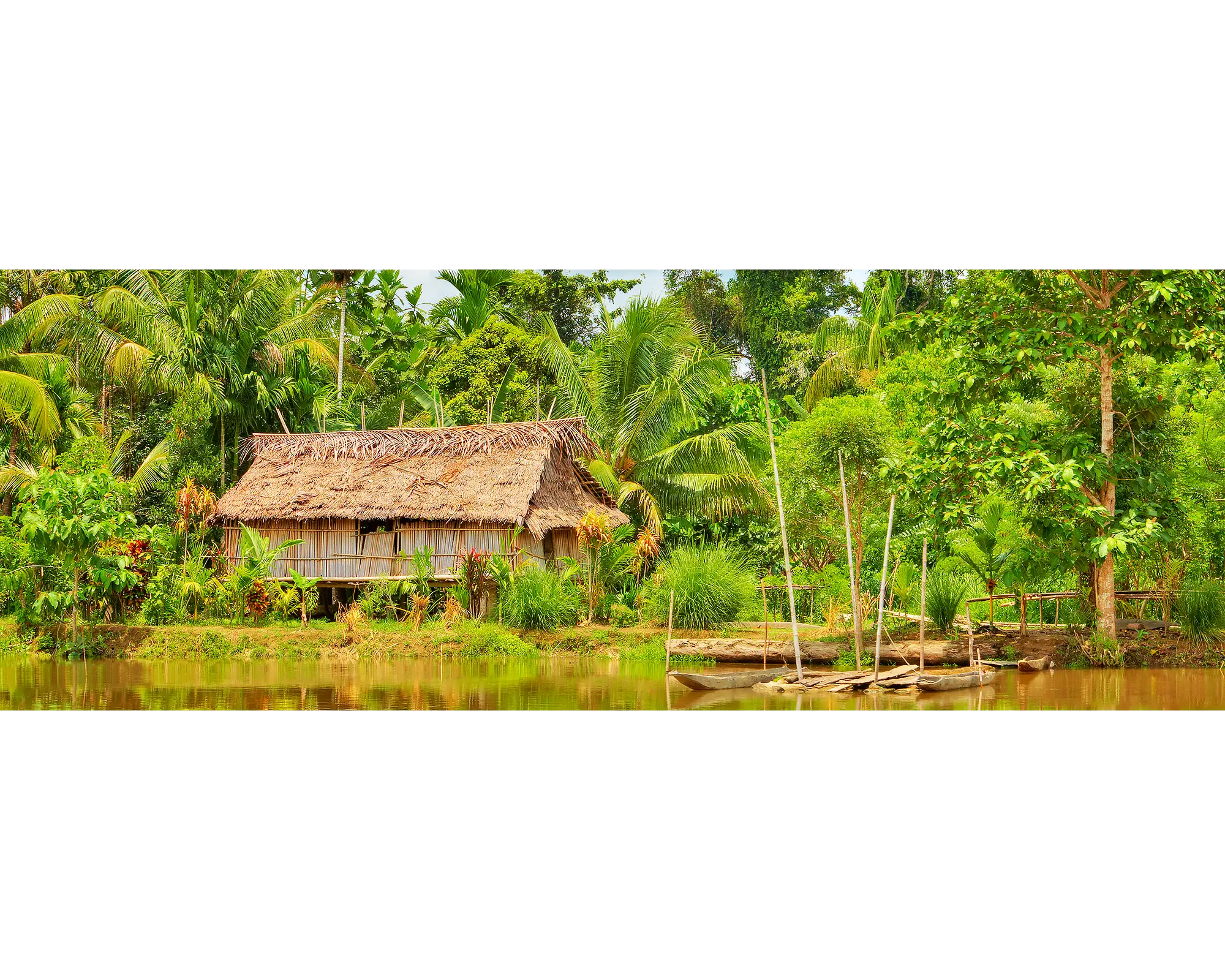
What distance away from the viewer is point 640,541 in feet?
36.7

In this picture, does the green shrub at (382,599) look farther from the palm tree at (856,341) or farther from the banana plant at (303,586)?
the palm tree at (856,341)

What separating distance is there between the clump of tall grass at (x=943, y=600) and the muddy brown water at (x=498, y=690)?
1.14 metres

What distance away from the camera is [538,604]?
10.1 metres

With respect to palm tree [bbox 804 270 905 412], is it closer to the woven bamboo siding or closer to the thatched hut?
the woven bamboo siding

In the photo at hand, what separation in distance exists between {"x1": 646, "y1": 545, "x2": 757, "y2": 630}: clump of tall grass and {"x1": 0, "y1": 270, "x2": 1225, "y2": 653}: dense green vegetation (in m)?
0.03

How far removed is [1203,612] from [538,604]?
18.3ft

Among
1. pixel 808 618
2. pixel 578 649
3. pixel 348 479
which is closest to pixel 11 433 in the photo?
pixel 348 479

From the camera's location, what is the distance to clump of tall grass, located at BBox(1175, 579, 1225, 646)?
8344mm

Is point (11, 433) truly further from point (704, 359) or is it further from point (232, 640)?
point (704, 359)

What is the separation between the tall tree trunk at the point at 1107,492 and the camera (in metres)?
8.31

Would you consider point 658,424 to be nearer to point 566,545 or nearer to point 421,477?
point 566,545

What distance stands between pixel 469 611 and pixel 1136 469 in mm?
6195

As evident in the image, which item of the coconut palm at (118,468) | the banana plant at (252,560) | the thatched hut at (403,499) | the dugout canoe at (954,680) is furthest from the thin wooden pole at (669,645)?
the coconut palm at (118,468)

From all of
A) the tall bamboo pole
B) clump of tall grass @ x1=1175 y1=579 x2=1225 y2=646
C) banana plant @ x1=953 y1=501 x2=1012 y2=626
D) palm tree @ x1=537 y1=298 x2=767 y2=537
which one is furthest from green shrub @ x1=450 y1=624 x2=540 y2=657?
clump of tall grass @ x1=1175 y1=579 x2=1225 y2=646
